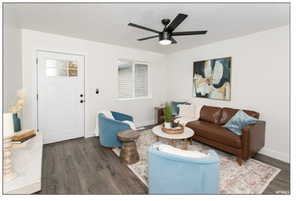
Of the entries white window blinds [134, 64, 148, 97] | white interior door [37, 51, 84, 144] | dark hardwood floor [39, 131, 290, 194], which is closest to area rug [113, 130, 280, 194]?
dark hardwood floor [39, 131, 290, 194]

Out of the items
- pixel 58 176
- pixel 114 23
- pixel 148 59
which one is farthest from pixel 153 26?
pixel 58 176

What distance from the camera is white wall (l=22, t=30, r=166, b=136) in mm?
2922

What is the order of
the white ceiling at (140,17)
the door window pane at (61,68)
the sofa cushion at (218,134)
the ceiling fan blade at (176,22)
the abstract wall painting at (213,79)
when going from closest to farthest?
1. the ceiling fan blade at (176,22)
2. the white ceiling at (140,17)
3. the sofa cushion at (218,134)
4. the door window pane at (61,68)
5. the abstract wall painting at (213,79)

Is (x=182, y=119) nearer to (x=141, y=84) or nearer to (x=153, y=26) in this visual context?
(x=141, y=84)

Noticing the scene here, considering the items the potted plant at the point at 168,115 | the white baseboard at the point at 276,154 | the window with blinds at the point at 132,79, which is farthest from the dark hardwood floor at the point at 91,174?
the window with blinds at the point at 132,79

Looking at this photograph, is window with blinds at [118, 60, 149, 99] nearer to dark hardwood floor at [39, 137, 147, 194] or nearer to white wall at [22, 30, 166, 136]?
white wall at [22, 30, 166, 136]

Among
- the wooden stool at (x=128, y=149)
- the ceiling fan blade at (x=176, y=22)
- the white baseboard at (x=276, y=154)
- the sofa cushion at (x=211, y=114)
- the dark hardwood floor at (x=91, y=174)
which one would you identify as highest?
the ceiling fan blade at (x=176, y=22)

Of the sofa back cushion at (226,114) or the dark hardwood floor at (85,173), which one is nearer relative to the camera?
the dark hardwood floor at (85,173)

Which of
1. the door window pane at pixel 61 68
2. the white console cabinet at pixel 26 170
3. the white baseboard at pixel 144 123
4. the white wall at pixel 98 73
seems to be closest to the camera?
the white console cabinet at pixel 26 170

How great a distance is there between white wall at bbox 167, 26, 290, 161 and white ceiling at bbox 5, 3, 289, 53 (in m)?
0.26

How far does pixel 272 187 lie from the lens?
6.02 ft

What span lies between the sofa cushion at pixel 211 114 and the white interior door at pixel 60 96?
3.06m

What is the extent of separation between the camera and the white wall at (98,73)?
292cm

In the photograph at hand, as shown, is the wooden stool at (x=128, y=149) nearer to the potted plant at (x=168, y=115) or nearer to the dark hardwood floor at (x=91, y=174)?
the dark hardwood floor at (x=91, y=174)
